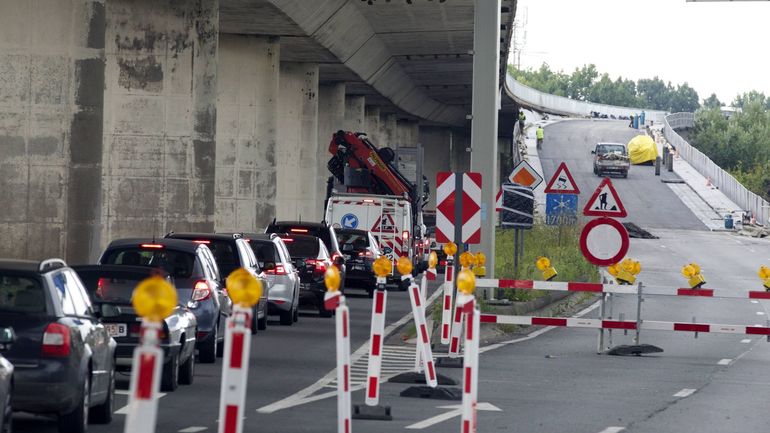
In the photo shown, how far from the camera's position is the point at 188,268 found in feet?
63.6

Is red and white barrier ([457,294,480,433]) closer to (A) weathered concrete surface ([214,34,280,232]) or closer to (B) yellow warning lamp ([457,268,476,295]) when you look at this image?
(B) yellow warning lamp ([457,268,476,295])

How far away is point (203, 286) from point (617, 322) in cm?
635

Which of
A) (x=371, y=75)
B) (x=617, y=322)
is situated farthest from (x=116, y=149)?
(x=371, y=75)

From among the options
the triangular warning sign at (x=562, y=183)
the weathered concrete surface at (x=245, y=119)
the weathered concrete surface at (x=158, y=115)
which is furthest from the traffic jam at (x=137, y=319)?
the weathered concrete surface at (x=245, y=119)

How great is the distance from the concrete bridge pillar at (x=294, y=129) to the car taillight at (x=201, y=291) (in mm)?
35649

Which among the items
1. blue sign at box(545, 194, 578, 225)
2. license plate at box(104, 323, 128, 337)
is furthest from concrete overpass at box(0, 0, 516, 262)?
license plate at box(104, 323, 128, 337)

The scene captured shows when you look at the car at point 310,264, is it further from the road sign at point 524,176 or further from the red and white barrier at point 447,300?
the red and white barrier at point 447,300

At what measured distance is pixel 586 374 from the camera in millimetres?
19797

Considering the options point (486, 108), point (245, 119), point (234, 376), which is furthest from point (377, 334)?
point (245, 119)

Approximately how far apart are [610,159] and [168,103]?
69761 millimetres

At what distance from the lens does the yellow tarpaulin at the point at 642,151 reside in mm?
118688

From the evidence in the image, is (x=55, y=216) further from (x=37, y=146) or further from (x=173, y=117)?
(x=173, y=117)

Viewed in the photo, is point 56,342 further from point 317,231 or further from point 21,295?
point 317,231

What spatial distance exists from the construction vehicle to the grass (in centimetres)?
243
